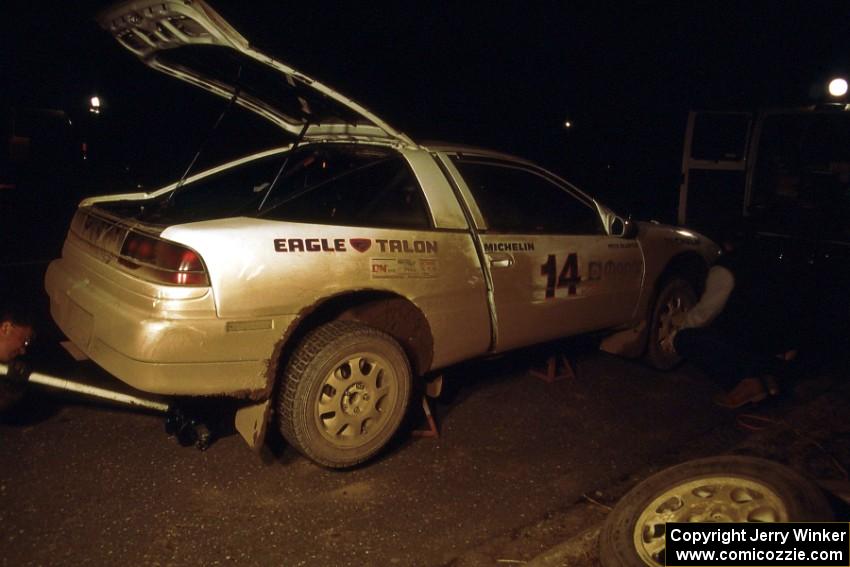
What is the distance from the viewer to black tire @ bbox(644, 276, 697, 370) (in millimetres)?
4844

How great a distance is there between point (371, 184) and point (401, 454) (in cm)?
146

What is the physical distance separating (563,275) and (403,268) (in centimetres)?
120

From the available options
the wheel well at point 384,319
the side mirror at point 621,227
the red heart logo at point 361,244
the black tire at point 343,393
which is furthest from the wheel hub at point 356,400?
the side mirror at point 621,227

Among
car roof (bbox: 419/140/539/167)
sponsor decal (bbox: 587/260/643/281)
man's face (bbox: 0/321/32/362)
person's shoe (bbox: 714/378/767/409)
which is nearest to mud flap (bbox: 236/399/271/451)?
man's face (bbox: 0/321/32/362)

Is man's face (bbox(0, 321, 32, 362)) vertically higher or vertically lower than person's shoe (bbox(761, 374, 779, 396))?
higher

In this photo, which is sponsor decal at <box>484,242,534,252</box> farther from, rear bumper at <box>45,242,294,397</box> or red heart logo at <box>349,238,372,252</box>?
rear bumper at <box>45,242,294,397</box>

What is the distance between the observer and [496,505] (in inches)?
120

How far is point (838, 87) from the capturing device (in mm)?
6867

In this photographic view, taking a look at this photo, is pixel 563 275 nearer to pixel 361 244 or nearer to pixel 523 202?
pixel 523 202

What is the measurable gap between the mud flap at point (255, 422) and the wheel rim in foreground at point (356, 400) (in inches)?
9.3

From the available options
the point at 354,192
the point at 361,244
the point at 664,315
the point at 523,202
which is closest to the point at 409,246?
the point at 361,244

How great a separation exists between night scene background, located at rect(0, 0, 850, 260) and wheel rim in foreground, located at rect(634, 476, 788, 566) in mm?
13550

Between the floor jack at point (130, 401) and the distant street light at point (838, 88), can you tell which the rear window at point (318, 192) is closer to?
the floor jack at point (130, 401)

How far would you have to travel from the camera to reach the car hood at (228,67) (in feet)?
9.09
